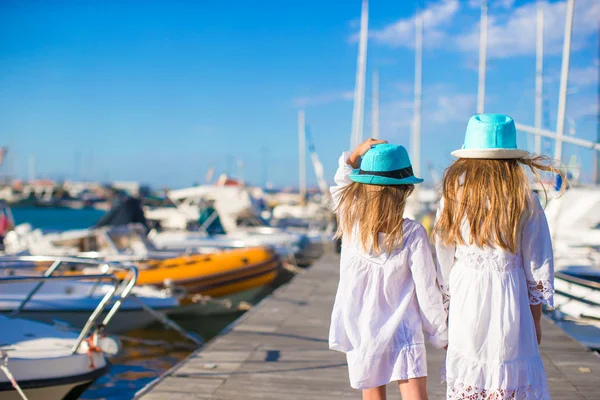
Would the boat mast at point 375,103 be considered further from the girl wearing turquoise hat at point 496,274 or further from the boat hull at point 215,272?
the girl wearing turquoise hat at point 496,274

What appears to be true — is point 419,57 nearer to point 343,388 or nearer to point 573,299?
point 573,299

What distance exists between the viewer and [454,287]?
8.16 feet

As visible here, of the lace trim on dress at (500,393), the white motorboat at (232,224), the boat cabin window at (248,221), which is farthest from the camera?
the boat cabin window at (248,221)

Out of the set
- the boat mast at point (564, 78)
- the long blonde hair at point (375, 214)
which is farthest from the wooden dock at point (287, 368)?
the boat mast at point (564, 78)

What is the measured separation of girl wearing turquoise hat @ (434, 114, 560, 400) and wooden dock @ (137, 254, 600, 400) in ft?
7.61

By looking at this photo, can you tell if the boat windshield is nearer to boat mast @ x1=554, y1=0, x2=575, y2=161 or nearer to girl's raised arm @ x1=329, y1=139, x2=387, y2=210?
boat mast @ x1=554, y1=0, x2=575, y2=161

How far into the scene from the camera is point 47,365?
5.15 m

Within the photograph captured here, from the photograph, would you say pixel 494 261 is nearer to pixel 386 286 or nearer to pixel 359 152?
pixel 386 286

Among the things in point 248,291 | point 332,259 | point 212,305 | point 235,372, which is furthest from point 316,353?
point 332,259

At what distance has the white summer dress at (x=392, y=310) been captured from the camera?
2.58 m

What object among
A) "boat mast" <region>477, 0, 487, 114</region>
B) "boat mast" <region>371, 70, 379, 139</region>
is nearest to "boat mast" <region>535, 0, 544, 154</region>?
"boat mast" <region>477, 0, 487, 114</region>

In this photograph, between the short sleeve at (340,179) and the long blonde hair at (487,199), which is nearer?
the long blonde hair at (487,199)

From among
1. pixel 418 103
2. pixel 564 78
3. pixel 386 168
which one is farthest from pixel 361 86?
pixel 386 168

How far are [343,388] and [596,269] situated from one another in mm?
6665
